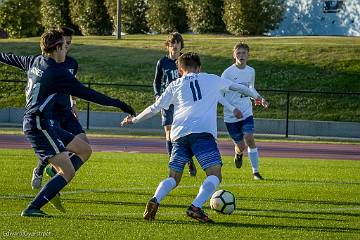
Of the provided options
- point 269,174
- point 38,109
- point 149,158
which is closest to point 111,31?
point 149,158

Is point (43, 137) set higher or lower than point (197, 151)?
higher

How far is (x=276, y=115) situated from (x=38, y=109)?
2442 cm

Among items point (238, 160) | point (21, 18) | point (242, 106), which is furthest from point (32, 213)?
point (21, 18)

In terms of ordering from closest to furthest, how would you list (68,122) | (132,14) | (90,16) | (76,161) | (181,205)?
(76,161)
(181,205)
(68,122)
(132,14)
(90,16)

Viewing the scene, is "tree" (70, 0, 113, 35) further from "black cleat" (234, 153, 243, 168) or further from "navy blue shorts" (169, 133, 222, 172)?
"navy blue shorts" (169, 133, 222, 172)

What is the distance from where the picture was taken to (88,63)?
136 feet

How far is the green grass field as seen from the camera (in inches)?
383

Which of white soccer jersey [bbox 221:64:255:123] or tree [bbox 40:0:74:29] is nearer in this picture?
white soccer jersey [bbox 221:64:255:123]

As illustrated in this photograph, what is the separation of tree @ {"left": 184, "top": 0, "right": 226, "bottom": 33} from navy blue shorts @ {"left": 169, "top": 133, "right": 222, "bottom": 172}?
39.1 meters

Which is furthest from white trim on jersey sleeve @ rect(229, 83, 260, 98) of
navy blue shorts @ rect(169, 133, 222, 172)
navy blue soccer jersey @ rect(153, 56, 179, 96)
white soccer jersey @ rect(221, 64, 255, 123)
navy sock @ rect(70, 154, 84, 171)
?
navy blue soccer jersey @ rect(153, 56, 179, 96)

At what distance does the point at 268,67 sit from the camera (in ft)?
129

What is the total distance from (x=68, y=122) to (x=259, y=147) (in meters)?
14.2

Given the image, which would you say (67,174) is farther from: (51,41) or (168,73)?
(168,73)

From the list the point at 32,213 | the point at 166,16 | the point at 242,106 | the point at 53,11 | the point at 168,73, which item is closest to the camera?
the point at 32,213
